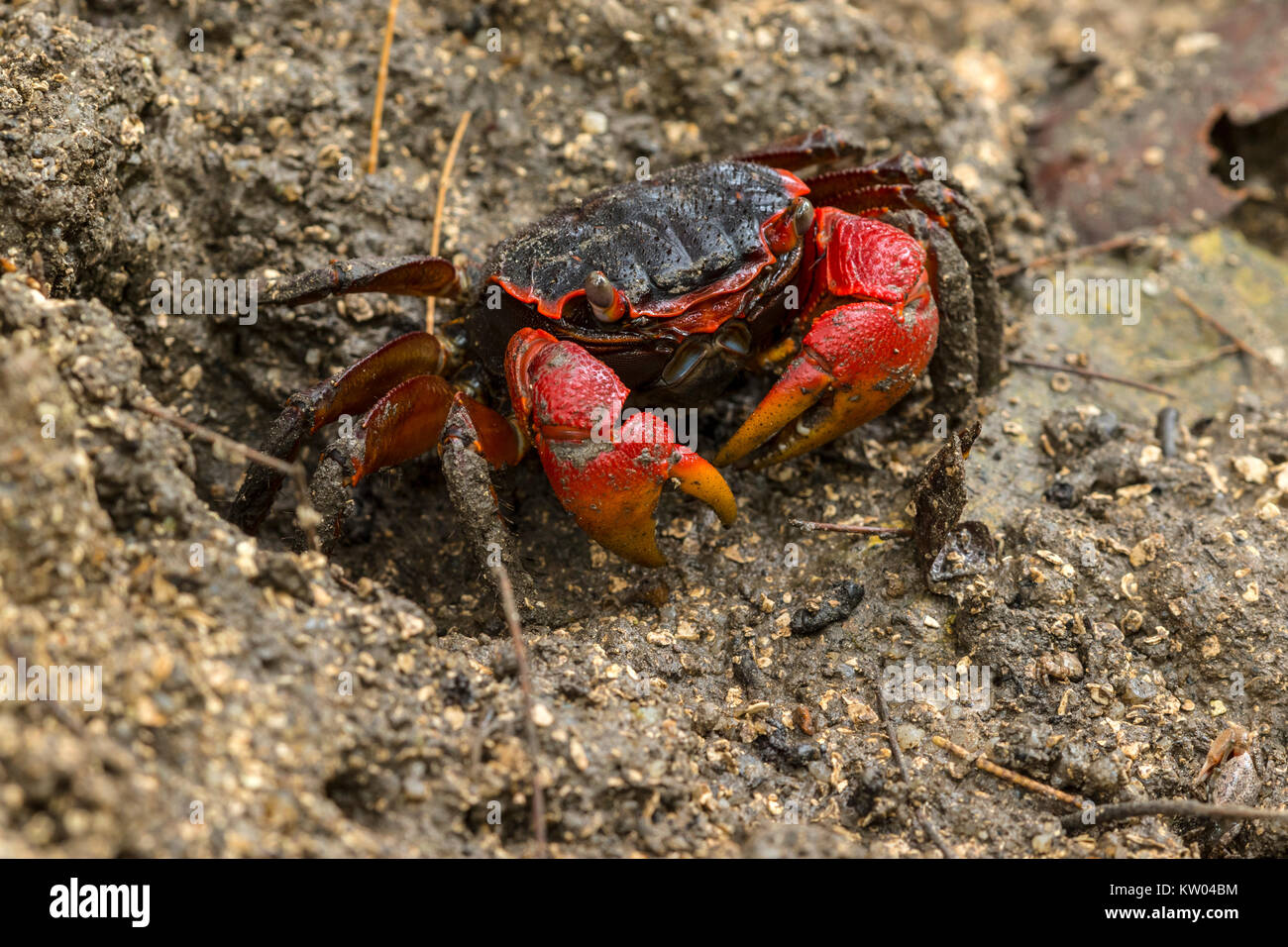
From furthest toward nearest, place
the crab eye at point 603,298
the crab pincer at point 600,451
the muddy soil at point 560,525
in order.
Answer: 1. the crab eye at point 603,298
2. the crab pincer at point 600,451
3. the muddy soil at point 560,525

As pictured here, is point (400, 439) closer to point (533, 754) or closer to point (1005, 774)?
point (533, 754)

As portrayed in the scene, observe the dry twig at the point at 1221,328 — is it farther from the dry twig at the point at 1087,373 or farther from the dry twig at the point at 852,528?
the dry twig at the point at 852,528

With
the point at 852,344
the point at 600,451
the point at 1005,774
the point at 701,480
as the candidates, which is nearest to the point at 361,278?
the point at 600,451

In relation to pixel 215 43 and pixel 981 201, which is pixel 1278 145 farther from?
pixel 215 43

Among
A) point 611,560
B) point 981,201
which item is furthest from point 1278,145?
point 611,560

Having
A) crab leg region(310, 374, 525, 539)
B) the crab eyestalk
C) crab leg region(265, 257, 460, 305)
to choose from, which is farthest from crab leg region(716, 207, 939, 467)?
crab leg region(265, 257, 460, 305)

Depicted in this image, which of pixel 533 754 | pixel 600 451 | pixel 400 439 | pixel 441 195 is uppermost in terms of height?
pixel 441 195

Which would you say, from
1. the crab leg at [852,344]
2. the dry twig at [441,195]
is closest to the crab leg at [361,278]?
the dry twig at [441,195]
